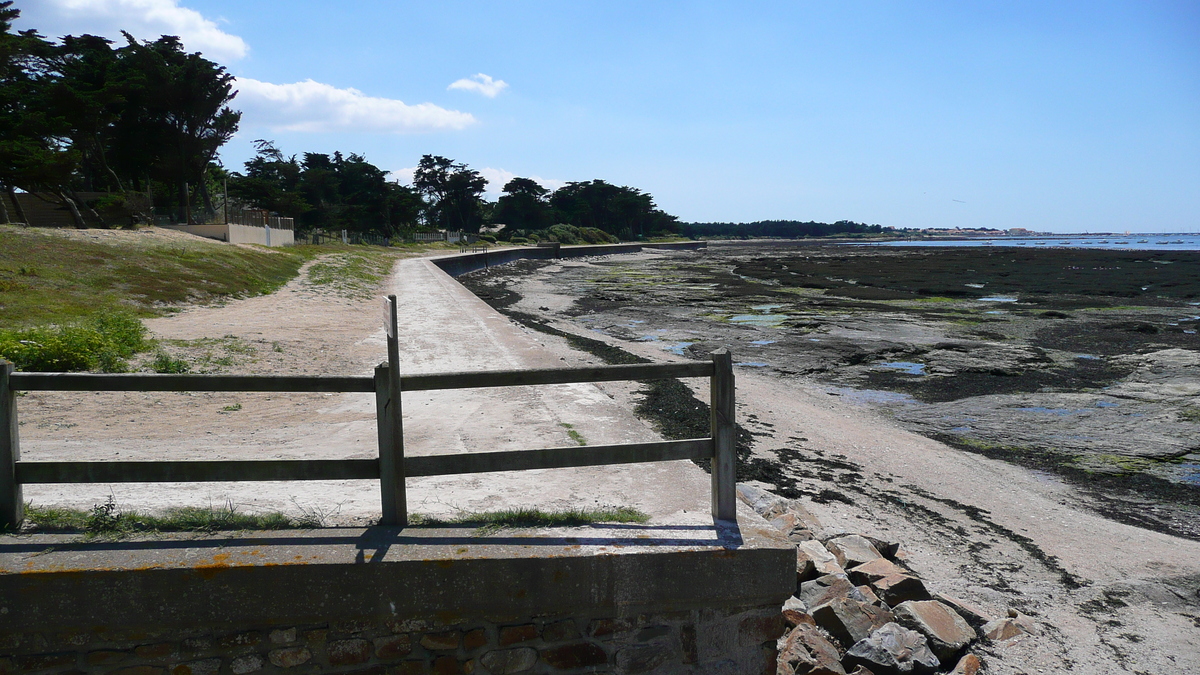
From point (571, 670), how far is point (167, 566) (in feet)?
6.13

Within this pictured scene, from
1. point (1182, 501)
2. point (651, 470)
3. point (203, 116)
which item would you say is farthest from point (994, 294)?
point (203, 116)

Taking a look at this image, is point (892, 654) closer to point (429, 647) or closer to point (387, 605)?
point (429, 647)

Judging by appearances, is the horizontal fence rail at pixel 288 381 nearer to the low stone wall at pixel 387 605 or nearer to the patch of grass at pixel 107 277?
the low stone wall at pixel 387 605

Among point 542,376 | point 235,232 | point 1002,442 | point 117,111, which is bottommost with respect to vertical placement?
point 1002,442

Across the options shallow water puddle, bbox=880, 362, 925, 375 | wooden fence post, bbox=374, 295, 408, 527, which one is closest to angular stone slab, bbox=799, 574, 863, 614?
wooden fence post, bbox=374, 295, 408, 527

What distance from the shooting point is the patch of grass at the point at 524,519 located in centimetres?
388

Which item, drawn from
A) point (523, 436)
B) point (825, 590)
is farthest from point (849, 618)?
point (523, 436)

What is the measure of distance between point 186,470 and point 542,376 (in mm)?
1790

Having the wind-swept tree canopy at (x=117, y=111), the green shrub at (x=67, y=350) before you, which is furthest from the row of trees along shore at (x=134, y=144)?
the green shrub at (x=67, y=350)

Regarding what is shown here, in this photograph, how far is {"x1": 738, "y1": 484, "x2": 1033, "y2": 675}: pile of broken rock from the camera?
430cm

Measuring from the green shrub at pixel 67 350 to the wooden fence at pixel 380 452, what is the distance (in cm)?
590

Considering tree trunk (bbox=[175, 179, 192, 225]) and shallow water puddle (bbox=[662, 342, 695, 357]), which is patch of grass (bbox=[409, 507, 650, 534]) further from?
tree trunk (bbox=[175, 179, 192, 225])

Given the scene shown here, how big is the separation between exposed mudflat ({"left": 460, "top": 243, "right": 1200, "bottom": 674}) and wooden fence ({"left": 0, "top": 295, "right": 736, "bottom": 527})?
8.56ft

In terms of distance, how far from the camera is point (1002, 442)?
1052 centimetres
